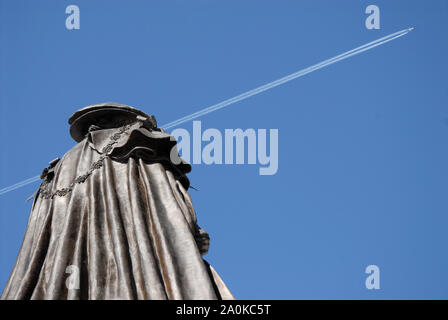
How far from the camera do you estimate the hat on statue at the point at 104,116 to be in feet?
48.5

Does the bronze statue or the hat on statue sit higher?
the hat on statue

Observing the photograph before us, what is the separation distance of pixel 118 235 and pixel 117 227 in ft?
0.63

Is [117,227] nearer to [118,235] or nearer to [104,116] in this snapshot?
[118,235]

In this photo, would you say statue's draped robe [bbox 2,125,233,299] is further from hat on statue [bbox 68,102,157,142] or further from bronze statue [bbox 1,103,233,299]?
hat on statue [bbox 68,102,157,142]

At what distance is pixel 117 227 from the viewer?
1155 cm

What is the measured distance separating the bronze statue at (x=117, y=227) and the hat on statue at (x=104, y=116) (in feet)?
0.09

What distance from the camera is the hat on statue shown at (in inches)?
583

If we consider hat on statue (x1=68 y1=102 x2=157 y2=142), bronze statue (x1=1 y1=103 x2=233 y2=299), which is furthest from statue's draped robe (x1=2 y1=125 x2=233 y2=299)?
hat on statue (x1=68 y1=102 x2=157 y2=142)

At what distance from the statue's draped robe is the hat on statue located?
93cm

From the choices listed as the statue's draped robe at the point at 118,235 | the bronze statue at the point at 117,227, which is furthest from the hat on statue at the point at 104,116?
the statue's draped robe at the point at 118,235

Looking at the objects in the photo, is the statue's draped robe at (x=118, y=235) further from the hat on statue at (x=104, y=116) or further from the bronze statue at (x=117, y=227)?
the hat on statue at (x=104, y=116)

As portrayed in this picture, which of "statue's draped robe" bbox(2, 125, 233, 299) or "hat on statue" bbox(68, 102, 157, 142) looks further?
"hat on statue" bbox(68, 102, 157, 142)
